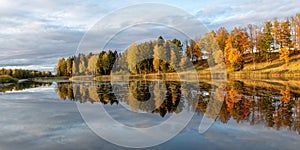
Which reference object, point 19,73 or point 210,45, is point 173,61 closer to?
point 210,45

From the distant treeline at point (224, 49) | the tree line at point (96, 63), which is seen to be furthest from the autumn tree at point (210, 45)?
the tree line at point (96, 63)

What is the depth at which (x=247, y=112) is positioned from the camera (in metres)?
13.8

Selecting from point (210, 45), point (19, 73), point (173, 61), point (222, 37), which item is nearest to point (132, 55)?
point (173, 61)

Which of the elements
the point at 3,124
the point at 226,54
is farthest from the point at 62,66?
the point at 3,124

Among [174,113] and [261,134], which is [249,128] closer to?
[261,134]

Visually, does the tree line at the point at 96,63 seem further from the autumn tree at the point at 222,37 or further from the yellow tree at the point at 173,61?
the autumn tree at the point at 222,37

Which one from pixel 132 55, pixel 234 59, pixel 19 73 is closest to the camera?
pixel 234 59

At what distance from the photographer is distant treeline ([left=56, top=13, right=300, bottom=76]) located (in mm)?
63406

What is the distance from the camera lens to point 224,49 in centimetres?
6731

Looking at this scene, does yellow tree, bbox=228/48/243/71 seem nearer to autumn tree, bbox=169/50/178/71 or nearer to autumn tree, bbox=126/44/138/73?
autumn tree, bbox=169/50/178/71

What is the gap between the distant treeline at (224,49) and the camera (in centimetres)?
6341

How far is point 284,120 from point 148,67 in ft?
232

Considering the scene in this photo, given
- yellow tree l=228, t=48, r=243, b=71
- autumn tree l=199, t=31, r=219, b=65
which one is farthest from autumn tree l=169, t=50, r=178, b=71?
yellow tree l=228, t=48, r=243, b=71

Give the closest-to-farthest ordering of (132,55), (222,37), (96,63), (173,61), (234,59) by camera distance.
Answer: (234,59) → (173,61) → (222,37) → (132,55) → (96,63)
